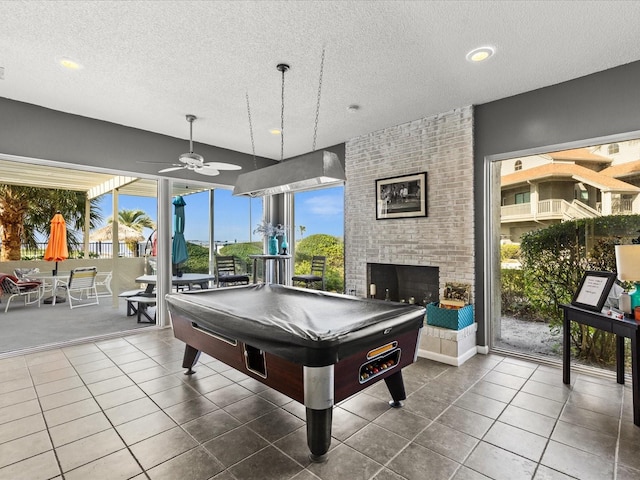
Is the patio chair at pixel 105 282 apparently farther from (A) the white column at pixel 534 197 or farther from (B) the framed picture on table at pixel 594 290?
(B) the framed picture on table at pixel 594 290

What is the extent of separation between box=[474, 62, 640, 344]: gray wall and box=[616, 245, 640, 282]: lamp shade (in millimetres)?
1236

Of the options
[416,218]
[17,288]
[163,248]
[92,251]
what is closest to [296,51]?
[416,218]

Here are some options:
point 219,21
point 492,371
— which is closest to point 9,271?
point 219,21

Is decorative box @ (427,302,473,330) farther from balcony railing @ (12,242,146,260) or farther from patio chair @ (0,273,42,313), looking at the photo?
patio chair @ (0,273,42,313)

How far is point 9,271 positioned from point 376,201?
290 inches

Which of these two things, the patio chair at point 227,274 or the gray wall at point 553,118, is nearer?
the gray wall at point 553,118

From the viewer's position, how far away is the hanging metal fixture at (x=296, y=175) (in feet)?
8.77

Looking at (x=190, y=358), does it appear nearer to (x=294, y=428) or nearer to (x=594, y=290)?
(x=294, y=428)

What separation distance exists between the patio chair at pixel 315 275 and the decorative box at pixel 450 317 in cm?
227

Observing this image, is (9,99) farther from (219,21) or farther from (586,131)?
(586,131)

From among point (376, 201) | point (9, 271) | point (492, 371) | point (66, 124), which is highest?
point (66, 124)

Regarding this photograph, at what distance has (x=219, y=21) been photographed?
237 centimetres

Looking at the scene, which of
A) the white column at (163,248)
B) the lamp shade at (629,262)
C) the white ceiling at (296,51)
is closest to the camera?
the white ceiling at (296,51)

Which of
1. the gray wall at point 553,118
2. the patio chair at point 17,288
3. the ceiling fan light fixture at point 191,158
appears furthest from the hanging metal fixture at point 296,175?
the patio chair at point 17,288
